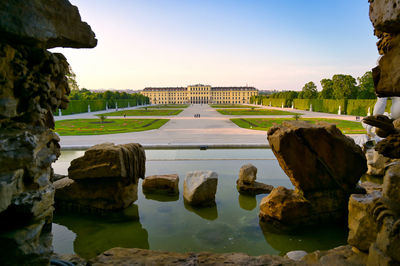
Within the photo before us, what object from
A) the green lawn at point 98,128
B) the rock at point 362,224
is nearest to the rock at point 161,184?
the rock at point 362,224

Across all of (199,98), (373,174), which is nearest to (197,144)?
(373,174)

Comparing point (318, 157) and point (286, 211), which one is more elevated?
point (318, 157)

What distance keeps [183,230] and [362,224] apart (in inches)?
107

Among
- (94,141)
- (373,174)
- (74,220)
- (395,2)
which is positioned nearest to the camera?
(395,2)

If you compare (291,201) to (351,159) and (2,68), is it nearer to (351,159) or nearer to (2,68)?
(351,159)

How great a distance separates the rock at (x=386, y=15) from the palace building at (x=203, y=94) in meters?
113

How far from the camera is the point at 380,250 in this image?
2363 mm

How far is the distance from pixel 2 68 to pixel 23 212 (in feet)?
3.56

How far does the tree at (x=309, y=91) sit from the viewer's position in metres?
48.1

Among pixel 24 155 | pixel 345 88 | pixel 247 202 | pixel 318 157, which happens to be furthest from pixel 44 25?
pixel 345 88

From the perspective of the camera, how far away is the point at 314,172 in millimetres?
4832

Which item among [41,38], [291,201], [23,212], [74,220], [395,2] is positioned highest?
[395,2]

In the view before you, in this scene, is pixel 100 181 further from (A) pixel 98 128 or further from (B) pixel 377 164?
(A) pixel 98 128

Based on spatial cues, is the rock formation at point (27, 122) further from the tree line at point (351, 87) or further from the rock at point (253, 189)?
the tree line at point (351, 87)
